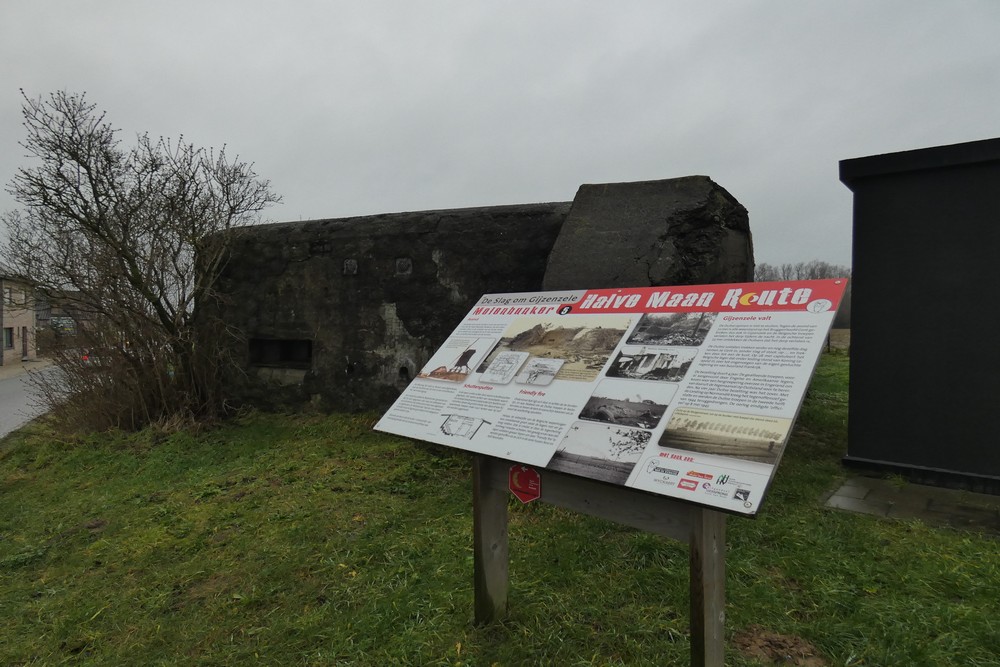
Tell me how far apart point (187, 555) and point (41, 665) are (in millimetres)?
899

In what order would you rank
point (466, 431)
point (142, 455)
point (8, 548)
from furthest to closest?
point (142, 455), point (8, 548), point (466, 431)

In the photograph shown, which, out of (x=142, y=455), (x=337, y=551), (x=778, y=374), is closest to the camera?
(x=778, y=374)

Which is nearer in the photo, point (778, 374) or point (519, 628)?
point (778, 374)

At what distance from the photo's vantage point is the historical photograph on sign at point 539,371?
2.04 meters

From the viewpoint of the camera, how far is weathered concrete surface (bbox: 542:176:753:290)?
3.76m

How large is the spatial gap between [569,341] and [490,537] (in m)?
0.81

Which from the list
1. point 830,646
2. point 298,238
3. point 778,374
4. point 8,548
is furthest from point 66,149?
point 830,646

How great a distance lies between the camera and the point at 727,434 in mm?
1518

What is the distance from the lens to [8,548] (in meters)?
3.52

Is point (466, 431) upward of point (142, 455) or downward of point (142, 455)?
upward

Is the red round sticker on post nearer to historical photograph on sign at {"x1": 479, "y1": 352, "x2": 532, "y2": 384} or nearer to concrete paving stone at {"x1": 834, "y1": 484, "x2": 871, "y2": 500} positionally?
historical photograph on sign at {"x1": 479, "y1": 352, "x2": 532, "y2": 384}

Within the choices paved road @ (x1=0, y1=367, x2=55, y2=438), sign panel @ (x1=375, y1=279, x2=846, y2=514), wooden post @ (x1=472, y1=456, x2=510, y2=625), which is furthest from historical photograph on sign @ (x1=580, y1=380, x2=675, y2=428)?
paved road @ (x1=0, y1=367, x2=55, y2=438)

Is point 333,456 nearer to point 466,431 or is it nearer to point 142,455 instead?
point 142,455

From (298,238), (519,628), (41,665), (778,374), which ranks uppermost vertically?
(298,238)
